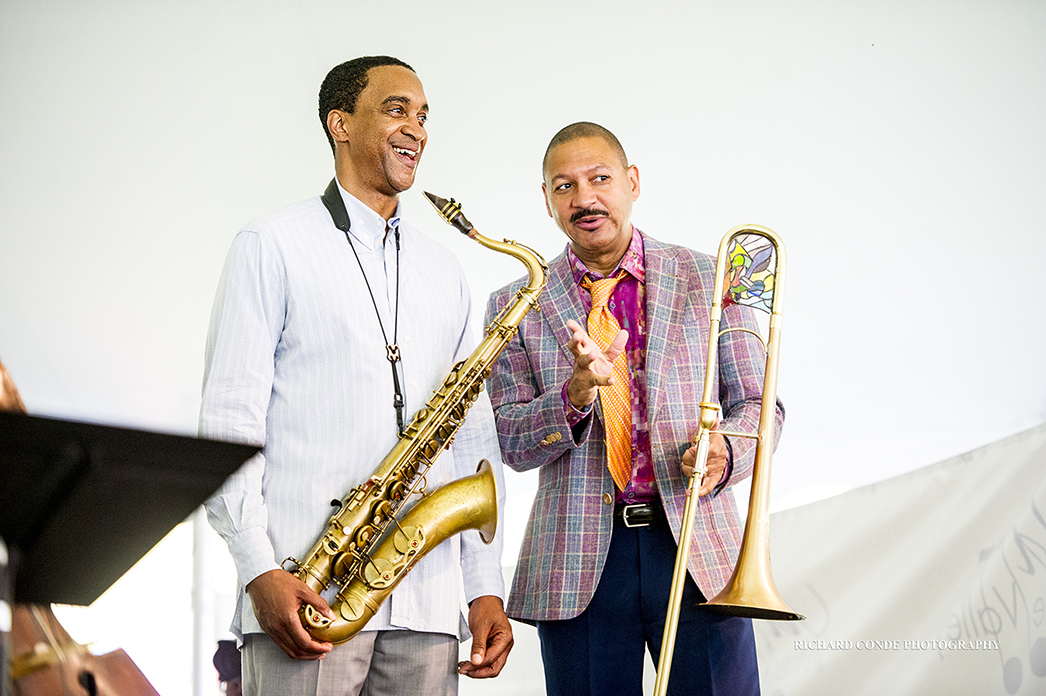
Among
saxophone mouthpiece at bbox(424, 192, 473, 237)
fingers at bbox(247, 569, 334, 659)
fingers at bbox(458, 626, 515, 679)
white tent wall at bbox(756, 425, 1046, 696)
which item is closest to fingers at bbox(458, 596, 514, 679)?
fingers at bbox(458, 626, 515, 679)

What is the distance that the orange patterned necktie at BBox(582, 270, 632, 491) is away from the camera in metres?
2.20

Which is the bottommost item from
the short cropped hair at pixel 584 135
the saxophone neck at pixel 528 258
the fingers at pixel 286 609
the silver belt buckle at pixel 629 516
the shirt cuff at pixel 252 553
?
the fingers at pixel 286 609

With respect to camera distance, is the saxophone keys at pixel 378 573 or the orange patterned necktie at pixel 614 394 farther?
the orange patterned necktie at pixel 614 394

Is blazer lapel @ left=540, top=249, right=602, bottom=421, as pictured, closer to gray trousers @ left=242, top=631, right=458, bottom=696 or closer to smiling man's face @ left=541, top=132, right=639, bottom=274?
smiling man's face @ left=541, top=132, right=639, bottom=274

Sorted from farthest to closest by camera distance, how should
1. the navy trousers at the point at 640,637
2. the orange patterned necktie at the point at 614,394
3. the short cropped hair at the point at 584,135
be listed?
1. the short cropped hair at the point at 584,135
2. the orange patterned necktie at the point at 614,394
3. the navy trousers at the point at 640,637

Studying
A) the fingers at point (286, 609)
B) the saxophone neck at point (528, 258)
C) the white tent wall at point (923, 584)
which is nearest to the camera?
the fingers at point (286, 609)

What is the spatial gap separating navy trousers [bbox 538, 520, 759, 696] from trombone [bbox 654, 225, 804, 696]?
7 centimetres

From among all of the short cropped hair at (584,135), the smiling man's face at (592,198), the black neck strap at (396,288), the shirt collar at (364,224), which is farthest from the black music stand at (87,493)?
the short cropped hair at (584,135)

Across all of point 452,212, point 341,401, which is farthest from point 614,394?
point 341,401

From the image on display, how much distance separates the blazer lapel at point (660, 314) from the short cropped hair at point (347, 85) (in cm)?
78

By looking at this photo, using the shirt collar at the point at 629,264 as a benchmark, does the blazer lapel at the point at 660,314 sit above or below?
below

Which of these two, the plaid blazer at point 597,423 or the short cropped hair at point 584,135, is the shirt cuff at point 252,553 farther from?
the short cropped hair at point 584,135

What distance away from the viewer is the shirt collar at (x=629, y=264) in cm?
241

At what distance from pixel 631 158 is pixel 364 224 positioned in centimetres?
174
